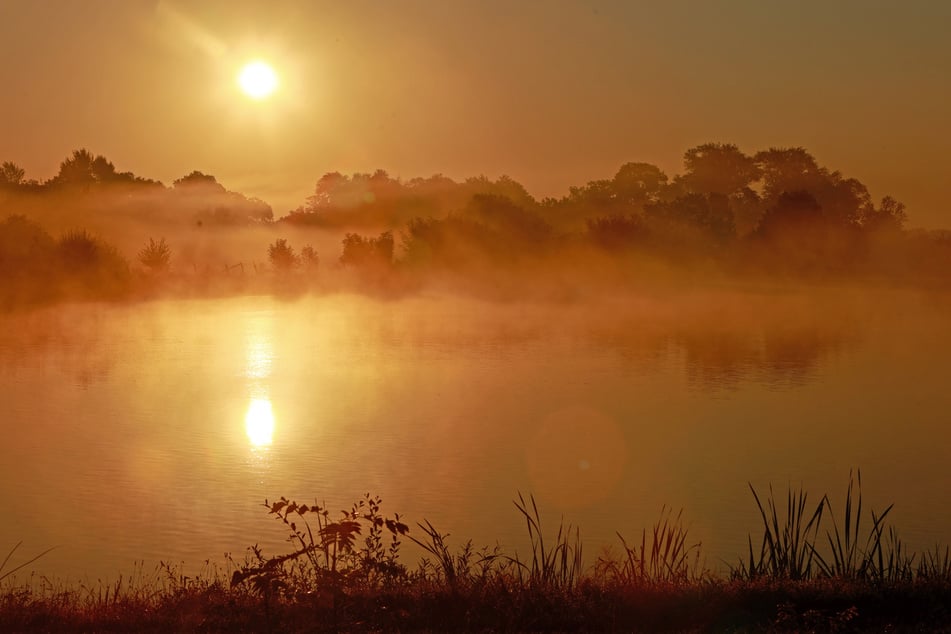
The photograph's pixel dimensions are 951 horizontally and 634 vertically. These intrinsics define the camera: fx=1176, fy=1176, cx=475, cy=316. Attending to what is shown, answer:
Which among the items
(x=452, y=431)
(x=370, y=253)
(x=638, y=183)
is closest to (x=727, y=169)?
(x=638, y=183)

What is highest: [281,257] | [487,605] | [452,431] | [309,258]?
[309,258]

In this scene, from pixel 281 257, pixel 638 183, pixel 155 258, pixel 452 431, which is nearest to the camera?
pixel 452 431

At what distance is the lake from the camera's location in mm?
20250

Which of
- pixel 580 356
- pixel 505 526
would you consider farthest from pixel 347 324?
pixel 505 526

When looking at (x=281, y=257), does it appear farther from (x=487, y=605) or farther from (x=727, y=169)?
(x=487, y=605)

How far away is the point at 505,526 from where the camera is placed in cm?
1967

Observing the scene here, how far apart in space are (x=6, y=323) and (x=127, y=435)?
1900 inches

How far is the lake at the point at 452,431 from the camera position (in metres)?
20.2

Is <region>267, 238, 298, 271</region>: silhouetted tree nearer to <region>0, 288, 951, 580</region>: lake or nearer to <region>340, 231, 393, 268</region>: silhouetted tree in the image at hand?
<region>340, 231, 393, 268</region>: silhouetted tree

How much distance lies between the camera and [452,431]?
30953 mm

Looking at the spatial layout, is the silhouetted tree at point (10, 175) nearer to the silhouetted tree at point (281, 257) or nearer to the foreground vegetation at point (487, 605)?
the silhouetted tree at point (281, 257)

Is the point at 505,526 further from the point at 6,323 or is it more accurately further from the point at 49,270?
the point at 49,270

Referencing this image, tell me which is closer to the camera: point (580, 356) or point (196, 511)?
point (196, 511)

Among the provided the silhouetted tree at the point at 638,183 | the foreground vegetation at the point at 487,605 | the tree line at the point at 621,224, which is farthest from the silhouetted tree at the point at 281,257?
the foreground vegetation at the point at 487,605
